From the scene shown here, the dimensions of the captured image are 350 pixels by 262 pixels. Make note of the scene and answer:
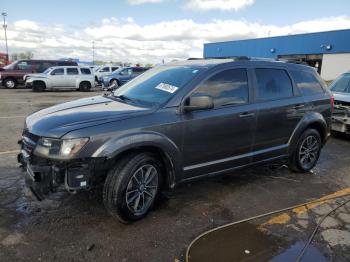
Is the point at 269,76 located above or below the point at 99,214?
above

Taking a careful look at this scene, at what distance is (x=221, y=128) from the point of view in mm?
4348

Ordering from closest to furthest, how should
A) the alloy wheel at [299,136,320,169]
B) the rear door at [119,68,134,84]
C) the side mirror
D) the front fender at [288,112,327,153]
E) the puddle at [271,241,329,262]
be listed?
1. the puddle at [271,241,329,262]
2. the side mirror
3. the front fender at [288,112,327,153]
4. the alloy wheel at [299,136,320,169]
5. the rear door at [119,68,134,84]

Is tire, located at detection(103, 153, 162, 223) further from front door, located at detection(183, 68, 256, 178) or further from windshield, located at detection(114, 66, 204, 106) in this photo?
windshield, located at detection(114, 66, 204, 106)

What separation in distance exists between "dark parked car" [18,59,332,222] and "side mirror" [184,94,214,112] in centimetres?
1

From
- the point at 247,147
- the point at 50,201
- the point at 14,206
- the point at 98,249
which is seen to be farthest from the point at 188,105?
the point at 14,206

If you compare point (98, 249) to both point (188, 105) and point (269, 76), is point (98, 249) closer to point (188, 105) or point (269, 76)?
point (188, 105)

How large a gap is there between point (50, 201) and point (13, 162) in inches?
74.2

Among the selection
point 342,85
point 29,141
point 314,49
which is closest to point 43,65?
point 342,85

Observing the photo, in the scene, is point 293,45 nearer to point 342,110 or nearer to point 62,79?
point 62,79

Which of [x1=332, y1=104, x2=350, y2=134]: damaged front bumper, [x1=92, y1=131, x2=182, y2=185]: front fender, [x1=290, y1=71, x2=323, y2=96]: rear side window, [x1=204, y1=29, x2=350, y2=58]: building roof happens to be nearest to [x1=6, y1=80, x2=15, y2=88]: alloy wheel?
[x1=332, y1=104, x2=350, y2=134]: damaged front bumper

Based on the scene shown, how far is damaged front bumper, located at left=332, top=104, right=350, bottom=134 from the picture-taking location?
26.1 ft

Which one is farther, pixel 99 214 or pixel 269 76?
pixel 269 76

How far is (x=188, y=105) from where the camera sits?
4.01 m

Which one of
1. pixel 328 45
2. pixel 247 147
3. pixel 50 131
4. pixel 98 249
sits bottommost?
pixel 98 249
